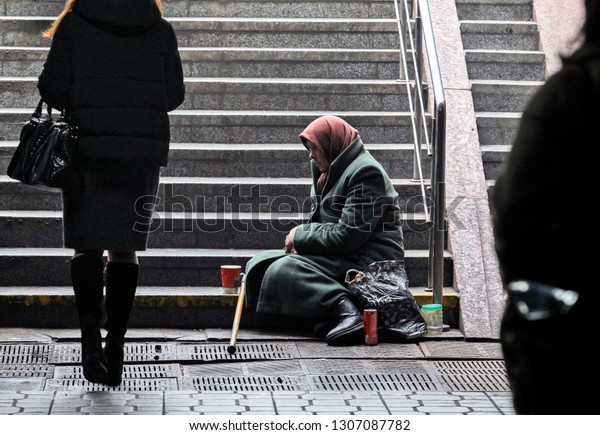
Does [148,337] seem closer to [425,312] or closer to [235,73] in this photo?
[425,312]

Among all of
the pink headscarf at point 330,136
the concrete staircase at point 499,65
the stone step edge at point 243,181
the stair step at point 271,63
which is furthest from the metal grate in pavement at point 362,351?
the stair step at point 271,63

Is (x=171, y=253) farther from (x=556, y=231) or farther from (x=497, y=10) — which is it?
(x=556, y=231)

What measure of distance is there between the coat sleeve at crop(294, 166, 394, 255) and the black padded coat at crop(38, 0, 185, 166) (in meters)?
1.51

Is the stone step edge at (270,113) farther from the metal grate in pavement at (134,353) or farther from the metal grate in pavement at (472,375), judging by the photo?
the metal grate in pavement at (472,375)

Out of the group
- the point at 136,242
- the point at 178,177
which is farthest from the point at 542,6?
the point at 136,242

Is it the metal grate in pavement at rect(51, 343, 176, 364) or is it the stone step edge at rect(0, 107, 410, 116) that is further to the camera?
the stone step edge at rect(0, 107, 410, 116)

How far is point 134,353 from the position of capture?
5992 mm

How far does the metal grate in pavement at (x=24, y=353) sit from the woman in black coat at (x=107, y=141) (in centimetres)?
77

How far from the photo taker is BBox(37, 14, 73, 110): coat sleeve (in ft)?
16.7

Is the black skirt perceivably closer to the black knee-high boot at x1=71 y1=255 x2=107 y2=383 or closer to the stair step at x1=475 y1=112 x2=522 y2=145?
the black knee-high boot at x1=71 y1=255 x2=107 y2=383

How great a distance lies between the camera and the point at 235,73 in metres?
9.07

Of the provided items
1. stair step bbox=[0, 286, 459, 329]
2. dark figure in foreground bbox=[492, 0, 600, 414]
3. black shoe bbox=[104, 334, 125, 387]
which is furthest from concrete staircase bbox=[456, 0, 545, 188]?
dark figure in foreground bbox=[492, 0, 600, 414]

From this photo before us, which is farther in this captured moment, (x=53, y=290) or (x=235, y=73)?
(x=235, y=73)
